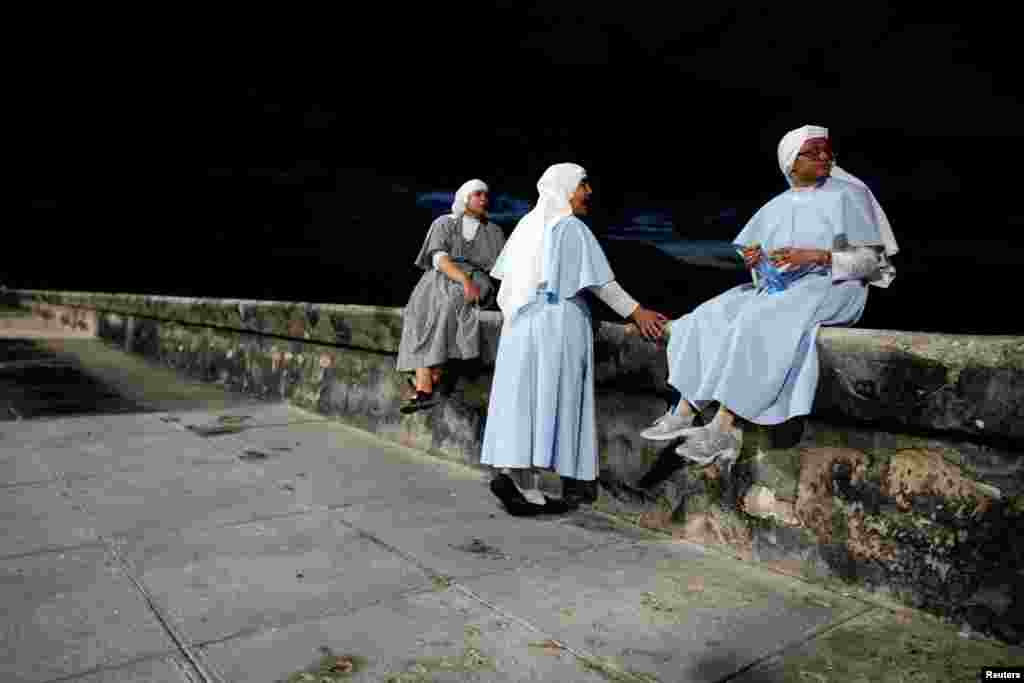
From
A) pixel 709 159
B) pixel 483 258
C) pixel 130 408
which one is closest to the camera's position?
pixel 483 258

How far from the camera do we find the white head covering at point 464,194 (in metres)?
4.12

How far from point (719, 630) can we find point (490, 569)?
2.67 feet

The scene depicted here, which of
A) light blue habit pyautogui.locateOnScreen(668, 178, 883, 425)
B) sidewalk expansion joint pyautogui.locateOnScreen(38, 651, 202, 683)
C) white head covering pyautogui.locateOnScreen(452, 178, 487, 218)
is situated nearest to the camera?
sidewalk expansion joint pyautogui.locateOnScreen(38, 651, 202, 683)

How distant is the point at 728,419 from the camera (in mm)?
2574

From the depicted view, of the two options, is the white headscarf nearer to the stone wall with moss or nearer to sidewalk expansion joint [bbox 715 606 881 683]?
the stone wall with moss

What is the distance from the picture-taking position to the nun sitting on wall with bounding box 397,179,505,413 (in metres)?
4.03

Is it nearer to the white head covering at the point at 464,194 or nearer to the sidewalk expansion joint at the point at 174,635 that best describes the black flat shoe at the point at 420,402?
the white head covering at the point at 464,194

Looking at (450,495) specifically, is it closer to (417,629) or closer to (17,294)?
(417,629)

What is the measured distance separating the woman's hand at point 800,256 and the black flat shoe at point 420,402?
2410 mm

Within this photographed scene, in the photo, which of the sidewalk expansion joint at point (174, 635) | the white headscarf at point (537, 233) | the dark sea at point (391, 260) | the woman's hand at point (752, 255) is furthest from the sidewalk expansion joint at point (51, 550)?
the dark sea at point (391, 260)

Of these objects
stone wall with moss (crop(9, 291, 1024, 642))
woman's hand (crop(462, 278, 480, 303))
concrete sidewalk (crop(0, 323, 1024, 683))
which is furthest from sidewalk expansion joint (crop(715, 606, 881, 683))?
woman's hand (crop(462, 278, 480, 303))

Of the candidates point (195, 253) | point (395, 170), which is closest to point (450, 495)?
point (195, 253)

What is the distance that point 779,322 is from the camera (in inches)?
94.7

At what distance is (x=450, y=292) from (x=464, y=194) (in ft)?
2.05
